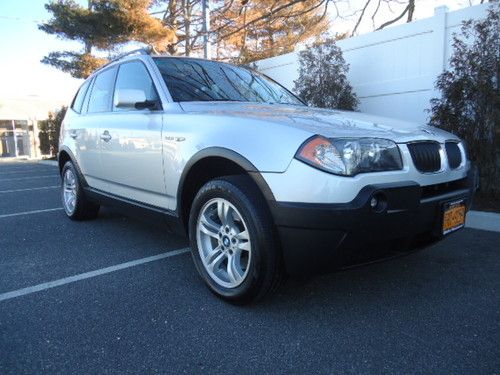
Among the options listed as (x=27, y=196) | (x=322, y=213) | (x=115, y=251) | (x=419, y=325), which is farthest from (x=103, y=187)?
(x=27, y=196)

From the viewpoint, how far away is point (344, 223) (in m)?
2.28

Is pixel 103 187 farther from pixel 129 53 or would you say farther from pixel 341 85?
pixel 341 85

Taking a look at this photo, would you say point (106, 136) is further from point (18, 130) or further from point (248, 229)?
point (18, 130)

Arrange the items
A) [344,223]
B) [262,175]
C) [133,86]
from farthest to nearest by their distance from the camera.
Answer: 1. [133,86]
2. [262,175]
3. [344,223]

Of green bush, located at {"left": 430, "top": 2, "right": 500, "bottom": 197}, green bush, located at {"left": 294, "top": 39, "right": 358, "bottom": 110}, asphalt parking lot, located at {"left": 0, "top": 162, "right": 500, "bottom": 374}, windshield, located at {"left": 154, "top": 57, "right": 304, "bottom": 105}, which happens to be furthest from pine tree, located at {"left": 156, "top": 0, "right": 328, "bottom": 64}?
asphalt parking lot, located at {"left": 0, "top": 162, "right": 500, "bottom": 374}

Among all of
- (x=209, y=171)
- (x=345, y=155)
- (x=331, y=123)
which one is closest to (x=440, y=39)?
(x=331, y=123)

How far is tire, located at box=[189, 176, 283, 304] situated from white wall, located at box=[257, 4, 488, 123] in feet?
16.4

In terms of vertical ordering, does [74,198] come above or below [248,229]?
below

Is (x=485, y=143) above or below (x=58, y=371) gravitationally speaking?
above

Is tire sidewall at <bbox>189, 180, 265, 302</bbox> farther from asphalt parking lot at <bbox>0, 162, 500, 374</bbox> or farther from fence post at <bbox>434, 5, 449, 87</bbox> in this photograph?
fence post at <bbox>434, 5, 449, 87</bbox>

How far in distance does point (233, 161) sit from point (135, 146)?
4.25 ft

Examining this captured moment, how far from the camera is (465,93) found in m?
5.39

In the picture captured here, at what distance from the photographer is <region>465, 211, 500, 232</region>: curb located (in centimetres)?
471

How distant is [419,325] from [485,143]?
11.8 ft
